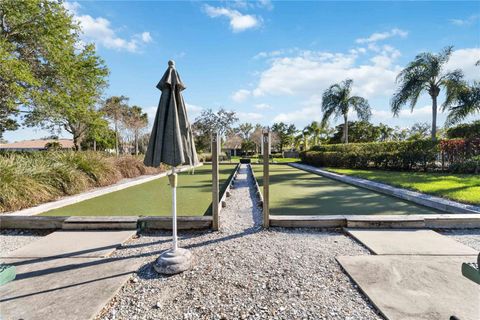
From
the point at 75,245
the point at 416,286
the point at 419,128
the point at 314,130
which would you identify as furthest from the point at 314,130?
the point at 75,245

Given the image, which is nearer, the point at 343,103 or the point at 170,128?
the point at 170,128

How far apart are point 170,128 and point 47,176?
5.55 metres

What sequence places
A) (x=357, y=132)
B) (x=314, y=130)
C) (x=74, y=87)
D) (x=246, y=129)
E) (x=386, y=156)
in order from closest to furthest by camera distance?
1. (x=74, y=87)
2. (x=386, y=156)
3. (x=357, y=132)
4. (x=314, y=130)
5. (x=246, y=129)

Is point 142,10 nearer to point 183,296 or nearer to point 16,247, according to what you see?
point 16,247

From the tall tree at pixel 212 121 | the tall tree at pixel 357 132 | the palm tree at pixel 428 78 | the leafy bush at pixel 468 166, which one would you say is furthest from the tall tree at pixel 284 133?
the leafy bush at pixel 468 166

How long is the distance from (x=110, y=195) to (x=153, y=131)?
516 cm

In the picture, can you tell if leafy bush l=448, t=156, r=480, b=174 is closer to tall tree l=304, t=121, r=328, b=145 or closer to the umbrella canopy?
the umbrella canopy

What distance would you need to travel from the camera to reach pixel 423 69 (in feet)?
48.8

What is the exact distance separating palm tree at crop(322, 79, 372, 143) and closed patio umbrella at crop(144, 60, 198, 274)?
22194 millimetres

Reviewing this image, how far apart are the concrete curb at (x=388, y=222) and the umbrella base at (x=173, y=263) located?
6.00 ft

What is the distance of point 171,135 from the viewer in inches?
111

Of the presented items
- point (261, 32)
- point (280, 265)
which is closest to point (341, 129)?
point (261, 32)

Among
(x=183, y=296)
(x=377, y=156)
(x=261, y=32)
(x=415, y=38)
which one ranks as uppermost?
(x=261, y=32)

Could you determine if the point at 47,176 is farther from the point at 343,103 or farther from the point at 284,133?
the point at 284,133
